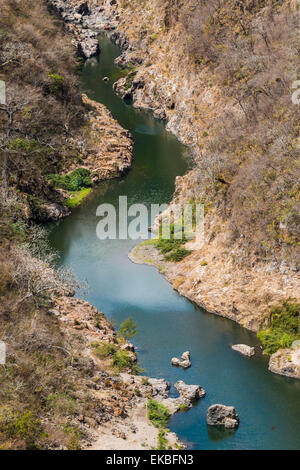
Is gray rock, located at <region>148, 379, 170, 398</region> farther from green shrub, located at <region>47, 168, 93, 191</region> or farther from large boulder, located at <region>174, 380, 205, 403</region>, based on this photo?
green shrub, located at <region>47, 168, 93, 191</region>

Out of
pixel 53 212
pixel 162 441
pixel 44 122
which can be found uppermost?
pixel 44 122

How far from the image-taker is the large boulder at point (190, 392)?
57.4 m

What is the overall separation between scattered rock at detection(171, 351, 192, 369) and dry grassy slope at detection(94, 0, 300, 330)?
905cm

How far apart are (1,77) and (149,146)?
90.7ft

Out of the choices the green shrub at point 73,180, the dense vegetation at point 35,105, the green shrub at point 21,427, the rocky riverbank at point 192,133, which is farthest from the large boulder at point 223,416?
the green shrub at point 73,180

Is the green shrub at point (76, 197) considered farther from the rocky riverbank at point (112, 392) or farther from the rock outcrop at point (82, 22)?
the rock outcrop at point (82, 22)

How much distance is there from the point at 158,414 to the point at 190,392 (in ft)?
12.8

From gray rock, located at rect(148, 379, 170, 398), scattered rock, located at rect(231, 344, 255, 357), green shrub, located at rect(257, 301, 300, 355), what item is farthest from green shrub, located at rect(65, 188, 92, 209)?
gray rock, located at rect(148, 379, 170, 398)

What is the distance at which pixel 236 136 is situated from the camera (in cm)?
8650

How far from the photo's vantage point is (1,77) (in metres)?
108

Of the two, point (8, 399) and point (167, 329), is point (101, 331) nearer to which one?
point (167, 329)

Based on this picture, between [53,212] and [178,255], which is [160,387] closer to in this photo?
[178,255]

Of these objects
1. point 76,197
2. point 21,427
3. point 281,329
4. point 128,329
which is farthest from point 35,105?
point 21,427

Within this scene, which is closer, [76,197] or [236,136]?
[236,136]
